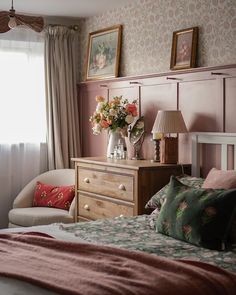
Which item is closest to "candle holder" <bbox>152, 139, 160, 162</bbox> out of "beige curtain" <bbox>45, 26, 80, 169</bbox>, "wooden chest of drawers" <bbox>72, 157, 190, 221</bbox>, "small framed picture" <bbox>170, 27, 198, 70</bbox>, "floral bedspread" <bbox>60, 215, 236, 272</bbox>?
"wooden chest of drawers" <bbox>72, 157, 190, 221</bbox>

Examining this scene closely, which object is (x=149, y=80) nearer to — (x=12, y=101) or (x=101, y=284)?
(x=12, y=101)

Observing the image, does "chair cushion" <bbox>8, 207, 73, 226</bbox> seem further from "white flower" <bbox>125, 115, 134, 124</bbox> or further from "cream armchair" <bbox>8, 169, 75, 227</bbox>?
"white flower" <bbox>125, 115, 134, 124</bbox>

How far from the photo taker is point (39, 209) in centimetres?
522

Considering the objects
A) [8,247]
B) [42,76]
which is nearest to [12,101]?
[42,76]

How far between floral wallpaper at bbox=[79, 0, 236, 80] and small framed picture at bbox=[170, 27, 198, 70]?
0.05m

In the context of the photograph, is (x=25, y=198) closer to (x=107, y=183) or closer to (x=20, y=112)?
(x=20, y=112)

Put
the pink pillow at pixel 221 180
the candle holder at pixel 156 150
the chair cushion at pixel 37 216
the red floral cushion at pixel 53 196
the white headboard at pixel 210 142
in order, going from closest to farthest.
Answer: the pink pillow at pixel 221 180
the white headboard at pixel 210 142
the candle holder at pixel 156 150
the chair cushion at pixel 37 216
the red floral cushion at pixel 53 196

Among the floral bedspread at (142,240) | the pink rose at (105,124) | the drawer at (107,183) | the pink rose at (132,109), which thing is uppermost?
the pink rose at (132,109)

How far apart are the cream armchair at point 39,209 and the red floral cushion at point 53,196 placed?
64 millimetres

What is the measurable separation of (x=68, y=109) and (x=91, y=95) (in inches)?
12.2

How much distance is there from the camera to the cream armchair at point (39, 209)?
4934 mm

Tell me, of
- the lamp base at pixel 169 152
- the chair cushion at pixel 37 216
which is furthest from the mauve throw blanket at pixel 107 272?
the chair cushion at pixel 37 216

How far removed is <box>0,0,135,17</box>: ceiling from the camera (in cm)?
509

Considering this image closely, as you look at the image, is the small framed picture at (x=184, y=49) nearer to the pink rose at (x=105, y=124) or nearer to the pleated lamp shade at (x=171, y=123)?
the pleated lamp shade at (x=171, y=123)
